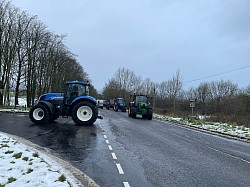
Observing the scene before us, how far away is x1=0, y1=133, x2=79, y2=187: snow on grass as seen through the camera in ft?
20.7

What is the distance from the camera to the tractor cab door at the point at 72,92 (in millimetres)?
21300

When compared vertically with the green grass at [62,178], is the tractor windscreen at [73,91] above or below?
above

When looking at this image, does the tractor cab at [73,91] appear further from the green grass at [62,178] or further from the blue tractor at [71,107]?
the green grass at [62,178]

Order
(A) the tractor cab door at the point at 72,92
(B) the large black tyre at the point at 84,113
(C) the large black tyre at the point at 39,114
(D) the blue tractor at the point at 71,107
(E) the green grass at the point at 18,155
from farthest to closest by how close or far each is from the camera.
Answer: (A) the tractor cab door at the point at 72,92, (C) the large black tyre at the point at 39,114, (D) the blue tractor at the point at 71,107, (B) the large black tyre at the point at 84,113, (E) the green grass at the point at 18,155

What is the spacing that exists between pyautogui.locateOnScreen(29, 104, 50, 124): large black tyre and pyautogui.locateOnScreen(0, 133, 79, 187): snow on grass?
11148 mm

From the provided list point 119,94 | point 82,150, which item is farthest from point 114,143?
point 119,94

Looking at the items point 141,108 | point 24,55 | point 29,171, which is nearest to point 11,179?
point 29,171

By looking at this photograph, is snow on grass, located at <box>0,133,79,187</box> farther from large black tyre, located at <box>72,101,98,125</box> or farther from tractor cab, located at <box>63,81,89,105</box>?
tractor cab, located at <box>63,81,89,105</box>

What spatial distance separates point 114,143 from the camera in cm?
1320

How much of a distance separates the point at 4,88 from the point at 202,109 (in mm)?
45364

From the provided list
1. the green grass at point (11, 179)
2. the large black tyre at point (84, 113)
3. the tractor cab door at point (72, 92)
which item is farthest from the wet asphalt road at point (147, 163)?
the tractor cab door at point (72, 92)

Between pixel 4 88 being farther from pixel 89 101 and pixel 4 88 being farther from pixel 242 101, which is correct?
pixel 242 101

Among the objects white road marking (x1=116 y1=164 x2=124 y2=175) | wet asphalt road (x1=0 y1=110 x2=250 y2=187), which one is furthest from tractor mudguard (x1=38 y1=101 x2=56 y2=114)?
white road marking (x1=116 y1=164 x2=124 y2=175)

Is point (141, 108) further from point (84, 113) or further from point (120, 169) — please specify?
point (120, 169)
